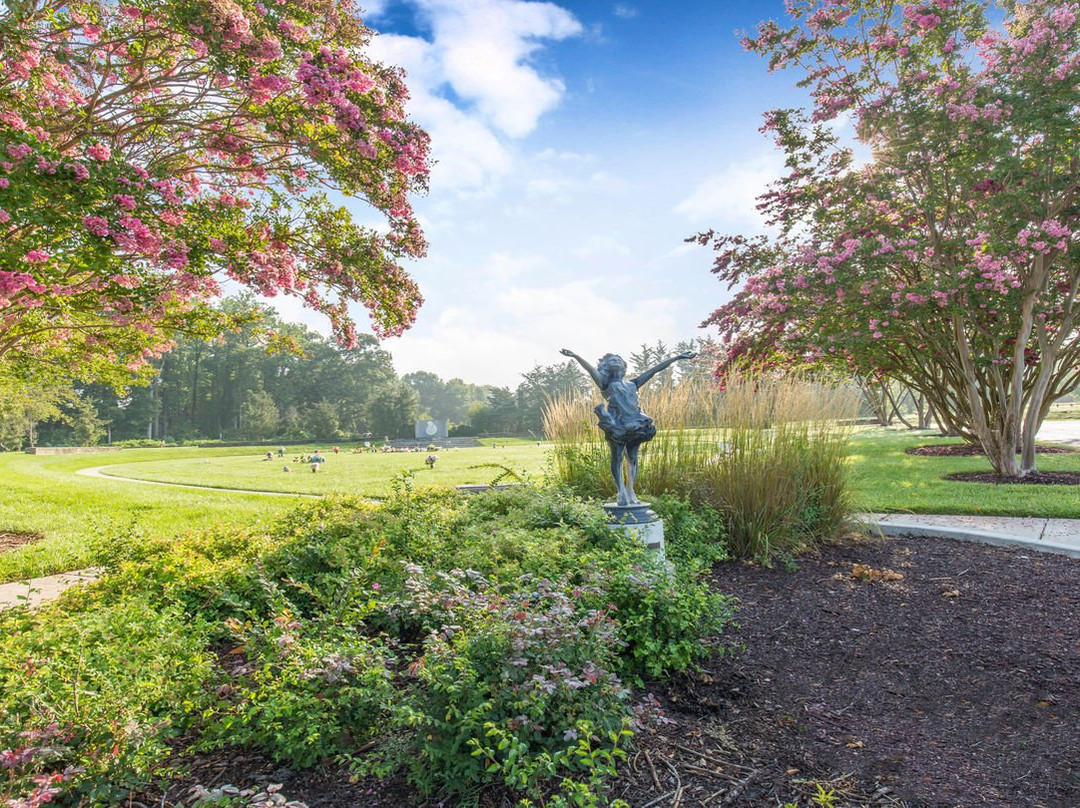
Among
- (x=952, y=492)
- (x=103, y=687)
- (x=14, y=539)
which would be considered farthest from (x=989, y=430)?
(x=14, y=539)

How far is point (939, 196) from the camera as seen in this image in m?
6.95

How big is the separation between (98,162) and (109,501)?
5.48 meters

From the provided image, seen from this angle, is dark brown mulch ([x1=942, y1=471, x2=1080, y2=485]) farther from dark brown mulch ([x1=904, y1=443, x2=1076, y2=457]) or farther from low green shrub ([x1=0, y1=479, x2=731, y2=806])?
low green shrub ([x1=0, y1=479, x2=731, y2=806])

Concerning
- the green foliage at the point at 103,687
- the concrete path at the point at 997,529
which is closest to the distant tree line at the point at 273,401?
the concrete path at the point at 997,529

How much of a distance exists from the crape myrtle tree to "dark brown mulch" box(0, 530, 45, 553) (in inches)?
325

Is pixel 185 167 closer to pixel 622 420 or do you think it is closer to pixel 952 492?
pixel 622 420

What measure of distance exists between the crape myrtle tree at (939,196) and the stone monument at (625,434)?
4512 mm

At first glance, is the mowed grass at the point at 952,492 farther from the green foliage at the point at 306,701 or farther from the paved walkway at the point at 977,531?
the green foliage at the point at 306,701

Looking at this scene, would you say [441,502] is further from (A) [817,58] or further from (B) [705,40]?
(A) [817,58]

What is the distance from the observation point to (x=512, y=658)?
1.67 m

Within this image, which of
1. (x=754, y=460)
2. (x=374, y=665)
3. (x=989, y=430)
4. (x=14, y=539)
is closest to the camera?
(x=374, y=665)

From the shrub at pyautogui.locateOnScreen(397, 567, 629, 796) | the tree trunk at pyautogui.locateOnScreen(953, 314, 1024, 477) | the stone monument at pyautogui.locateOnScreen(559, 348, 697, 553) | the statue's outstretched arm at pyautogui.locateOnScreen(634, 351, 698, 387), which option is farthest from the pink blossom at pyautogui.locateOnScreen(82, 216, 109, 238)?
the tree trunk at pyautogui.locateOnScreen(953, 314, 1024, 477)

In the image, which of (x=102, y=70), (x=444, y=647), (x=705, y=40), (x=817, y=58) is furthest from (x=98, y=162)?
(x=817, y=58)

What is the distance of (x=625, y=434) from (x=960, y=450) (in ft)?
35.7
